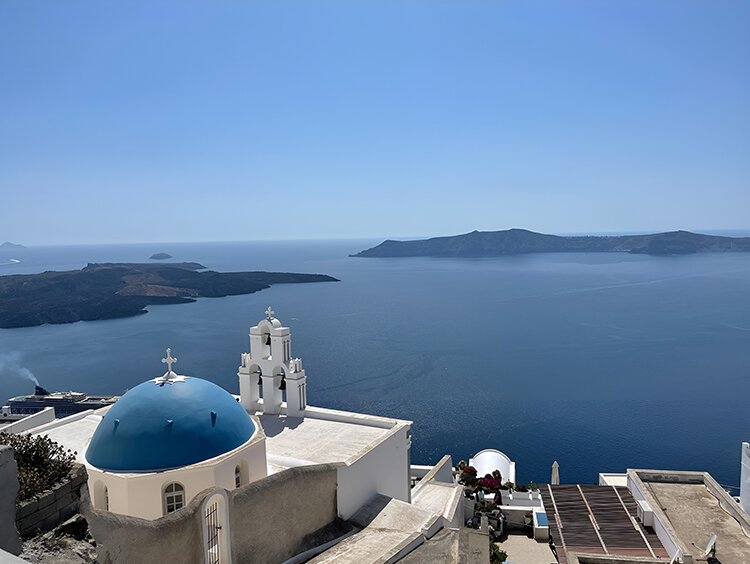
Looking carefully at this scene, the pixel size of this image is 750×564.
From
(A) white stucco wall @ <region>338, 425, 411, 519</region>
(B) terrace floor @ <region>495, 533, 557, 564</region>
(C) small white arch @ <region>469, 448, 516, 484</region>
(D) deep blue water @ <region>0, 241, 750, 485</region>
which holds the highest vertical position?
(A) white stucco wall @ <region>338, 425, 411, 519</region>

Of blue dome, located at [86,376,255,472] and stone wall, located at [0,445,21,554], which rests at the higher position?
stone wall, located at [0,445,21,554]

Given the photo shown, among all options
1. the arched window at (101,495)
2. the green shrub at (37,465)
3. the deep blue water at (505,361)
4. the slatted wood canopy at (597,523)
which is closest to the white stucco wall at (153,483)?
the arched window at (101,495)

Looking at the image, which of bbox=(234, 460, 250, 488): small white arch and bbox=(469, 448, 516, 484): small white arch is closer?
bbox=(234, 460, 250, 488): small white arch

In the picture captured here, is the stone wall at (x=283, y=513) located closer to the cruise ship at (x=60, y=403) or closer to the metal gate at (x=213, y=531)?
the metal gate at (x=213, y=531)

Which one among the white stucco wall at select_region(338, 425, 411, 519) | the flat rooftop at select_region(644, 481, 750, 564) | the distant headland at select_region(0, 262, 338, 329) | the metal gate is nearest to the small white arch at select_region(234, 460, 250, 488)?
the metal gate

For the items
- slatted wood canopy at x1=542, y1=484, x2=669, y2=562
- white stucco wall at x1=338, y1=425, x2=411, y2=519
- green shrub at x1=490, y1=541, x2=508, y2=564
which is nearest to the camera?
white stucco wall at x1=338, y1=425, x2=411, y2=519

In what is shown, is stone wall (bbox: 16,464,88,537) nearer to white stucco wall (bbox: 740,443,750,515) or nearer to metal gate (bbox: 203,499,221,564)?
metal gate (bbox: 203,499,221,564)

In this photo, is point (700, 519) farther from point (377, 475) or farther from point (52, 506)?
point (52, 506)
